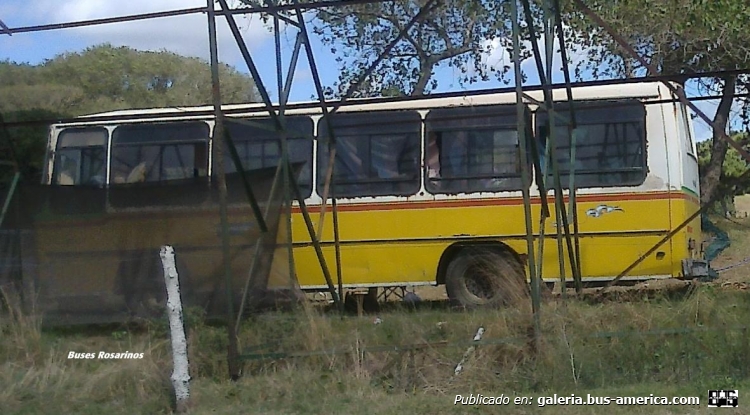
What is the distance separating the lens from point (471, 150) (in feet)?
37.2

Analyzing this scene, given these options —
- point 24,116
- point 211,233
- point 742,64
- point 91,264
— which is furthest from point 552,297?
point 24,116

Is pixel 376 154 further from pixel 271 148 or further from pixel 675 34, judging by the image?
pixel 675 34

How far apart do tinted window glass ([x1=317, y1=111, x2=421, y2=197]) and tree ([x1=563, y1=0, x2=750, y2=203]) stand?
5564mm

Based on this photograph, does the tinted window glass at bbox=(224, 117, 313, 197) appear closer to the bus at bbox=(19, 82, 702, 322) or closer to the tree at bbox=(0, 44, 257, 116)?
the bus at bbox=(19, 82, 702, 322)

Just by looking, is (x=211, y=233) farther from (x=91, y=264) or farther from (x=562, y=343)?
(x=562, y=343)

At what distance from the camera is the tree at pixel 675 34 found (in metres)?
15.3

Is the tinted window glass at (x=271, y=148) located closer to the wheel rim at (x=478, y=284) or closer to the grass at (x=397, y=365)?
the wheel rim at (x=478, y=284)

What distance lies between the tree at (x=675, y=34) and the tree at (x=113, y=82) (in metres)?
14.0

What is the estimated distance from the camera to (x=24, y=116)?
1944 cm

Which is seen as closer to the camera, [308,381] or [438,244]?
[308,381]

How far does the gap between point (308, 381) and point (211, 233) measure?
82.7 inches

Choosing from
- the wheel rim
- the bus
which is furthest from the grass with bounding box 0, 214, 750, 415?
the wheel rim

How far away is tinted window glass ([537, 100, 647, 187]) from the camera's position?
10.9 m

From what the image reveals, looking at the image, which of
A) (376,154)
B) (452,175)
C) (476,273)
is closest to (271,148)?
(376,154)
